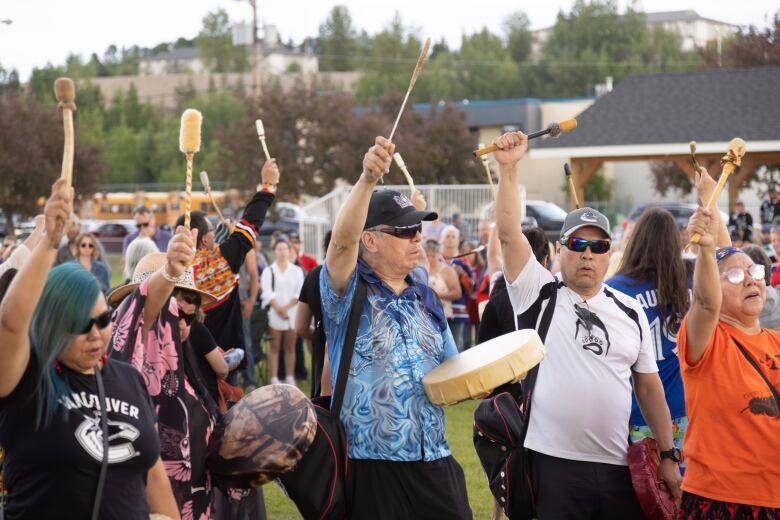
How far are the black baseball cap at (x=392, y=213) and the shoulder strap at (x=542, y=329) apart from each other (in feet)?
2.30

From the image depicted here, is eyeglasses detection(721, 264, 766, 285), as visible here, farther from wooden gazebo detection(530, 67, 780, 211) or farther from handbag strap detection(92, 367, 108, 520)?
wooden gazebo detection(530, 67, 780, 211)

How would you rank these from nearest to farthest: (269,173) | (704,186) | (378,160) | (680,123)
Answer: (378,160) → (704,186) → (269,173) → (680,123)

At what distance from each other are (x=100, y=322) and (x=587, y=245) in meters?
2.35

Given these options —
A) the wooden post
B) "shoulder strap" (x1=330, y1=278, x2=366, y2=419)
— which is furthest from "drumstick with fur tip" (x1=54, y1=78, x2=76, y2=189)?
the wooden post

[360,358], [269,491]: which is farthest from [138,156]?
[360,358]

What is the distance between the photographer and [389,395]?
14.1 feet

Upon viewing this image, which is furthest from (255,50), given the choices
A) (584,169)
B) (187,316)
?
(187,316)

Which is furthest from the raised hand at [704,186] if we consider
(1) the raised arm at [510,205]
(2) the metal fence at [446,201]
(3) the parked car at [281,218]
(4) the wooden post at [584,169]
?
(3) the parked car at [281,218]

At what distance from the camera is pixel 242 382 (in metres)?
12.4

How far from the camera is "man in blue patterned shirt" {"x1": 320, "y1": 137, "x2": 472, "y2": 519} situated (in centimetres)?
429

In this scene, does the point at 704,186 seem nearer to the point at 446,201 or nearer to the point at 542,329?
the point at 542,329

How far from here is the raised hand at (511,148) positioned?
14.9 ft

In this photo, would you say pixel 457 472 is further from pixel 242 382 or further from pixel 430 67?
pixel 430 67

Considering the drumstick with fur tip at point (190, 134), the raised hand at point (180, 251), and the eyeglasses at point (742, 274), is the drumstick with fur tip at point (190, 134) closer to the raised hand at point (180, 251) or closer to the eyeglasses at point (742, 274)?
the raised hand at point (180, 251)
